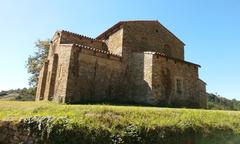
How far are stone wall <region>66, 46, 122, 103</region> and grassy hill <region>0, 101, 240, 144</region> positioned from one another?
19.0 feet

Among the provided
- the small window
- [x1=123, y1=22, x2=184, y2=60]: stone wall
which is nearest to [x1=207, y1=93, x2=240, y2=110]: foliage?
[x1=123, y1=22, x2=184, y2=60]: stone wall

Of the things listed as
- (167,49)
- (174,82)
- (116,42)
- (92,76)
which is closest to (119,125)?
(92,76)

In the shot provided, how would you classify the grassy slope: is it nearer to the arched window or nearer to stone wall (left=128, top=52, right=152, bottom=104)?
stone wall (left=128, top=52, right=152, bottom=104)

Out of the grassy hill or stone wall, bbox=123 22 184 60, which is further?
stone wall, bbox=123 22 184 60

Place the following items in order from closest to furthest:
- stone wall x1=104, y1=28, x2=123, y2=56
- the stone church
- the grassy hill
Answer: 1. the grassy hill
2. the stone church
3. stone wall x1=104, y1=28, x2=123, y2=56

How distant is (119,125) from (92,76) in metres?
9.22

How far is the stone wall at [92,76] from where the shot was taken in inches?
742

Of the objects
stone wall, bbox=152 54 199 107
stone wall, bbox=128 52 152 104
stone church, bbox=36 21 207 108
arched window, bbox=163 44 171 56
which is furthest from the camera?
arched window, bbox=163 44 171 56

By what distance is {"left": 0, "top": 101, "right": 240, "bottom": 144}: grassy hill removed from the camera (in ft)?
34.3

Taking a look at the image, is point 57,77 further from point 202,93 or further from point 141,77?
point 202,93

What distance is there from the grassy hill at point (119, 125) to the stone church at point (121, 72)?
622cm

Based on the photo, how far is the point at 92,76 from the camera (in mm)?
19953

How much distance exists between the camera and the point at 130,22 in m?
24.2

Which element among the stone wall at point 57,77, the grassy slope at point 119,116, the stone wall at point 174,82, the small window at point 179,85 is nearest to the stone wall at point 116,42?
the stone wall at point 174,82
